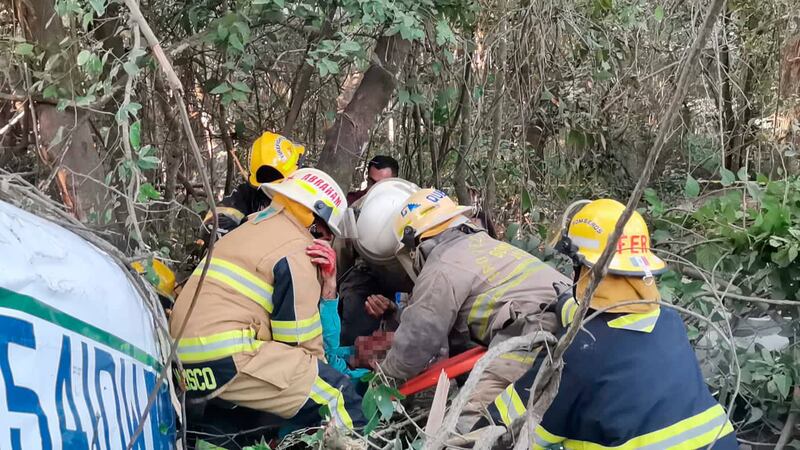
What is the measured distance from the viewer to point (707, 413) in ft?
7.95

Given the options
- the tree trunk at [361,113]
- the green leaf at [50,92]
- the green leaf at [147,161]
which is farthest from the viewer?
the tree trunk at [361,113]

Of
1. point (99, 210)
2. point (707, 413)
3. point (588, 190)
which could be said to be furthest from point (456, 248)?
point (588, 190)

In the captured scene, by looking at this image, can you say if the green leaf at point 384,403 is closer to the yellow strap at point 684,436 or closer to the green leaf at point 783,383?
the yellow strap at point 684,436

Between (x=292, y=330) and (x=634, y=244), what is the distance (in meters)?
1.40

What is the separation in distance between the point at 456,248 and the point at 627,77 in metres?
3.65

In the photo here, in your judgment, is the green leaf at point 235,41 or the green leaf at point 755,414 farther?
the green leaf at point 235,41

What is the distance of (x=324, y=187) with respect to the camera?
3502 millimetres

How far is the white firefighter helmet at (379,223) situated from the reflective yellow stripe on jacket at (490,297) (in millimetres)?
841

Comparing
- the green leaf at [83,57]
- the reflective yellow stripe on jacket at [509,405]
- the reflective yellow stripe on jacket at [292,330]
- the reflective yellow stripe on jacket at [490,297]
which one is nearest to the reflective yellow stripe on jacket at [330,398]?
the reflective yellow stripe on jacket at [292,330]

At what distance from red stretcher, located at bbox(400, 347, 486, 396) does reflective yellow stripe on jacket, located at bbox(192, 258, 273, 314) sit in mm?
734

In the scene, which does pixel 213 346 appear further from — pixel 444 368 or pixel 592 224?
pixel 592 224

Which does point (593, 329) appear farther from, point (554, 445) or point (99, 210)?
point (99, 210)

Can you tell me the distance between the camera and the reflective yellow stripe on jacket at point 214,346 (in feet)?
10.1

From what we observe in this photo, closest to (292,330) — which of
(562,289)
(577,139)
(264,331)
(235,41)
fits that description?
(264,331)
